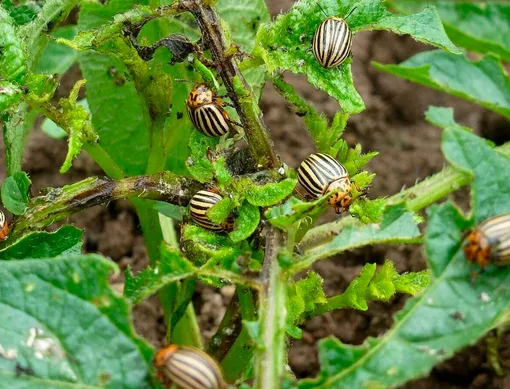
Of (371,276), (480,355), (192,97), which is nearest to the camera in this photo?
(371,276)

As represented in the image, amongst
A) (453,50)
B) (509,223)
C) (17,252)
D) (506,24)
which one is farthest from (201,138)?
(506,24)

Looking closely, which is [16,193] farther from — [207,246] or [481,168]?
[481,168]

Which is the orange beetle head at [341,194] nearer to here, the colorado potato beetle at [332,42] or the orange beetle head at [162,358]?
the colorado potato beetle at [332,42]

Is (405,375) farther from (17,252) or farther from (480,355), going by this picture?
(480,355)

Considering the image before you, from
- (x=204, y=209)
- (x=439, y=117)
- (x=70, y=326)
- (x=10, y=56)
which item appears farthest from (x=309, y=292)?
(x=439, y=117)

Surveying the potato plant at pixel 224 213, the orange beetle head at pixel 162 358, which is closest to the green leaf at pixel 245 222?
the potato plant at pixel 224 213

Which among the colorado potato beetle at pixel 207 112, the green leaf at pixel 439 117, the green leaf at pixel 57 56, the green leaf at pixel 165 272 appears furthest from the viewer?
the green leaf at pixel 57 56

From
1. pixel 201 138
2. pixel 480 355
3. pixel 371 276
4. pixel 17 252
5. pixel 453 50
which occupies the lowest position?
pixel 480 355
